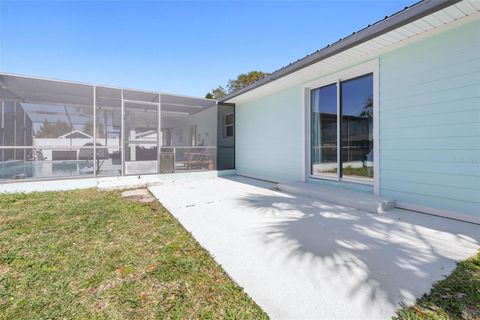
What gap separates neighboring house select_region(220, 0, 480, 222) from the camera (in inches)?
132

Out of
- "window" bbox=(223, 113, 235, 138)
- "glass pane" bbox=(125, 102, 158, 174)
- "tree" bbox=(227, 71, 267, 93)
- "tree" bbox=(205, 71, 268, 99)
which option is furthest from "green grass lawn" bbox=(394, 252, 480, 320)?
"tree" bbox=(227, 71, 267, 93)

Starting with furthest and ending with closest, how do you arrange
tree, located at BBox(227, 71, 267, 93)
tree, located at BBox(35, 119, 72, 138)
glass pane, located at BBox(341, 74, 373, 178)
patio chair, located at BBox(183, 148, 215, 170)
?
tree, located at BBox(227, 71, 267, 93) < patio chair, located at BBox(183, 148, 215, 170) < tree, located at BBox(35, 119, 72, 138) < glass pane, located at BBox(341, 74, 373, 178)

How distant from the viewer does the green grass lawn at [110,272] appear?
170cm

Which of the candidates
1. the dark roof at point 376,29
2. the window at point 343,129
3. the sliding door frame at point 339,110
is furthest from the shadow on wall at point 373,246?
the dark roof at point 376,29

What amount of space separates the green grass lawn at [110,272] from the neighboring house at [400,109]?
12.6 feet

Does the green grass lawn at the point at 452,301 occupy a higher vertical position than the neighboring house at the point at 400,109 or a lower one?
lower

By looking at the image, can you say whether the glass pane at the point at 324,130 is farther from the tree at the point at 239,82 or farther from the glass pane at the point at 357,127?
the tree at the point at 239,82

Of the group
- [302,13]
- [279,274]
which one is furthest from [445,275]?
[302,13]

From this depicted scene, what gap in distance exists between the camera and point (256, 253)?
2.54m

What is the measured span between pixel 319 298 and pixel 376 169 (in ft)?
12.1

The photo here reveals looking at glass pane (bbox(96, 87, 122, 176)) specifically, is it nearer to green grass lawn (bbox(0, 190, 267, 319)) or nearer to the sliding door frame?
green grass lawn (bbox(0, 190, 267, 319))

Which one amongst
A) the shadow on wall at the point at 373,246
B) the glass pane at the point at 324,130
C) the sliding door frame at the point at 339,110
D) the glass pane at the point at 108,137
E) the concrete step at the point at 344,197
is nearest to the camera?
the shadow on wall at the point at 373,246

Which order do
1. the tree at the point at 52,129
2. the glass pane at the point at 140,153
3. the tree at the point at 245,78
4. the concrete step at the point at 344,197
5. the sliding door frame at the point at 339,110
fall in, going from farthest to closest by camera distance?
1. the tree at the point at 245,78
2. the glass pane at the point at 140,153
3. the tree at the point at 52,129
4. the sliding door frame at the point at 339,110
5. the concrete step at the point at 344,197

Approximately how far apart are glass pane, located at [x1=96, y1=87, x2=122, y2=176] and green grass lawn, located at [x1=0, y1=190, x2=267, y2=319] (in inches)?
137
